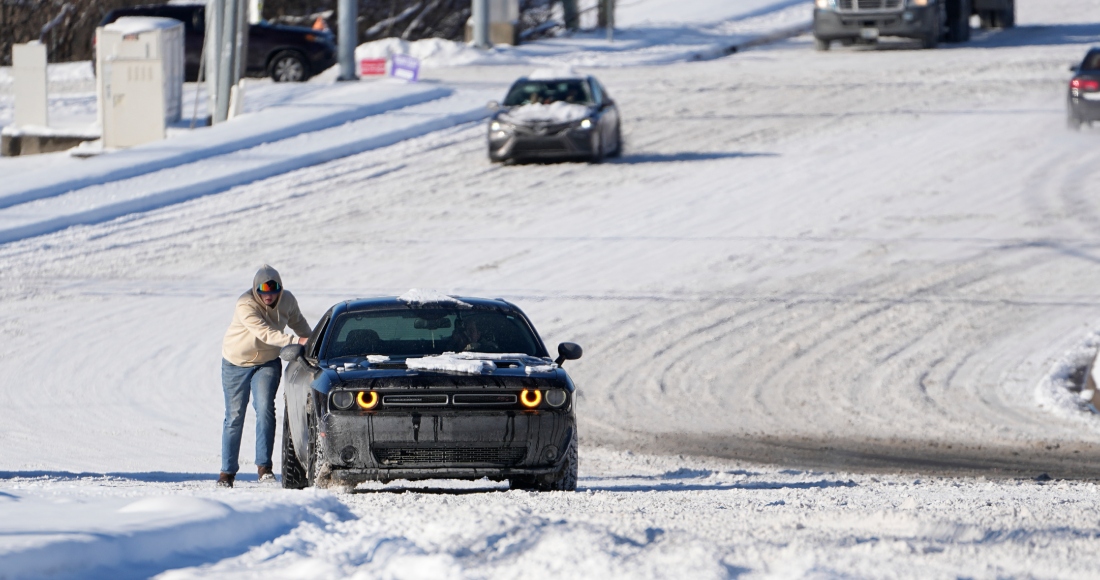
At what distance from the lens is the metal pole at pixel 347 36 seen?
102 ft

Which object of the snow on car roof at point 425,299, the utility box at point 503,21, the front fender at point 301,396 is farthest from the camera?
the utility box at point 503,21

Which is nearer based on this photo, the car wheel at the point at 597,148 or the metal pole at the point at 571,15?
the car wheel at the point at 597,148

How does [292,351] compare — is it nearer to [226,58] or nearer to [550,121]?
[550,121]

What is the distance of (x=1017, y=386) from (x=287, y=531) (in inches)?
404

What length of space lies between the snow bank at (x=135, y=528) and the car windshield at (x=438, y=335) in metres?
1.87

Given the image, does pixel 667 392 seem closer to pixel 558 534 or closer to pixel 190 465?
pixel 190 465

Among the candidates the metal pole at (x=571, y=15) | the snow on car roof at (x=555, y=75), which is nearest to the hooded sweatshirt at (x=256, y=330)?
the snow on car roof at (x=555, y=75)

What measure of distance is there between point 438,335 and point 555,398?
1425 millimetres

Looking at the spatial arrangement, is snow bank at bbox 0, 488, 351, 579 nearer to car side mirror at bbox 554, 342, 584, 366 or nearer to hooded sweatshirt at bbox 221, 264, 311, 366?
car side mirror at bbox 554, 342, 584, 366

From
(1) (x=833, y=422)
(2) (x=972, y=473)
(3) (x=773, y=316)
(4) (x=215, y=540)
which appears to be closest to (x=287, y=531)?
(4) (x=215, y=540)

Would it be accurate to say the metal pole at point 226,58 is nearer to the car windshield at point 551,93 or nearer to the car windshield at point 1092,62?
the car windshield at point 551,93

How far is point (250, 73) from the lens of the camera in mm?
35312

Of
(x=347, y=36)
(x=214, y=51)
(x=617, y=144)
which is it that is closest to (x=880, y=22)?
(x=347, y=36)

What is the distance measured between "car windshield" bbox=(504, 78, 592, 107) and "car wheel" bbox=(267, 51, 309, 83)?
36.9 ft
